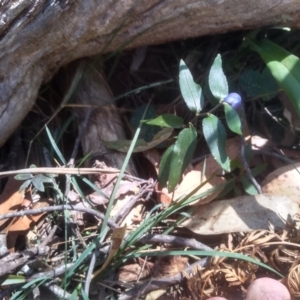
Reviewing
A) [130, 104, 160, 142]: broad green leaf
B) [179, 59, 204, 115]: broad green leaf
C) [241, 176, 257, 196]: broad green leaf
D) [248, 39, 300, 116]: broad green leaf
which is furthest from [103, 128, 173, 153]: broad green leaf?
[248, 39, 300, 116]: broad green leaf

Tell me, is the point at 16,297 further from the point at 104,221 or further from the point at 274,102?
the point at 274,102

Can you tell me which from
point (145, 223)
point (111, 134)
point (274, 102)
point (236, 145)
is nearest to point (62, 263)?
point (145, 223)

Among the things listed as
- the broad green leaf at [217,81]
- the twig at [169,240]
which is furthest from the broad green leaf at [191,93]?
the twig at [169,240]

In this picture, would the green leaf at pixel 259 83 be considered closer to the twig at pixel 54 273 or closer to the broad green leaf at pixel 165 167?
the broad green leaf at pixel 165 167

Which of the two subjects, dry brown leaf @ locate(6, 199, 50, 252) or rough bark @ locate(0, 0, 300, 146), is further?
dry brown leaf @ locate(6, 199, 50, 252)

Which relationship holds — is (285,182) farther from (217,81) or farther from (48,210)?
(48,210)

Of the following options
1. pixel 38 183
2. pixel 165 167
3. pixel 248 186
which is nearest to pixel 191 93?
pixel 165 167

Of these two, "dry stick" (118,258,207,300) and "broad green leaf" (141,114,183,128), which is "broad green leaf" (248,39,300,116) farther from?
"dry stick" (118,258,207,300)
